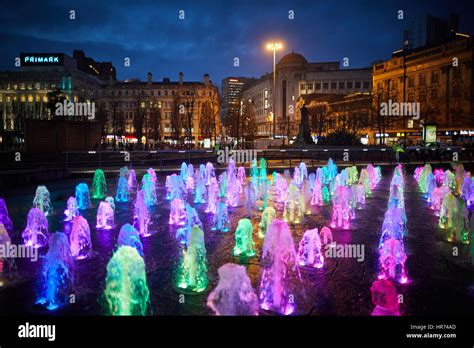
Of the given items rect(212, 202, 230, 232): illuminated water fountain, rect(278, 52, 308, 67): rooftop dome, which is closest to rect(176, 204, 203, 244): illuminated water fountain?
rect(212, 202, 230, 232): illuminated water fountain

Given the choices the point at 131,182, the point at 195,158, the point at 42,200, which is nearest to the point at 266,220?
the point at 42,200

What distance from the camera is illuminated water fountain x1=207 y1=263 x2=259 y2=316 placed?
5.02m

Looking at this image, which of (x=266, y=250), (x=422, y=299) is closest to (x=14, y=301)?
(x=266, y=250)

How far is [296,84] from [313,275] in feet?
435

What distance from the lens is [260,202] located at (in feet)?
48.6

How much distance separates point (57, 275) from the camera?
20.8ft

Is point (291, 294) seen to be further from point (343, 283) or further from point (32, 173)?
point (32, 173)

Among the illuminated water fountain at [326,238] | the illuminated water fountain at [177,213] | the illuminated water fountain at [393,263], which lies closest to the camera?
the illuminated water fountain at [393,263]

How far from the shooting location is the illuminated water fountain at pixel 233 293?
5.02m

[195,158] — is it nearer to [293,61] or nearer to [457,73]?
[457,73]

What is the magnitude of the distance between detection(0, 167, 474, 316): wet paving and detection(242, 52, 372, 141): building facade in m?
99.7

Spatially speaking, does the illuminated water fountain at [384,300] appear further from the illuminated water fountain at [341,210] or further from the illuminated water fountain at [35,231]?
the illuminated water fountain at [35,231]

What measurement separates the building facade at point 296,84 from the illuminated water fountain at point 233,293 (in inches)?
4122
